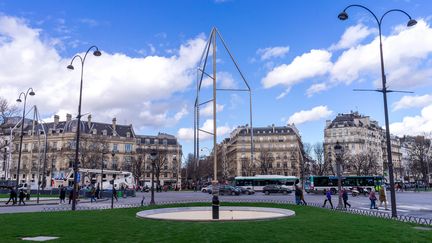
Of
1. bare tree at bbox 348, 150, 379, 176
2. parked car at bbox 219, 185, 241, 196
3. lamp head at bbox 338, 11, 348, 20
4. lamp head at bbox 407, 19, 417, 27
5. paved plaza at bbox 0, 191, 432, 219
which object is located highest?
lamp head at bbox 338, 11, 348, 20

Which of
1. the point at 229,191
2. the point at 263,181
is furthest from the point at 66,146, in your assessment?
the point at 229,191

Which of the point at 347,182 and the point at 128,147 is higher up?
the point at 128,147

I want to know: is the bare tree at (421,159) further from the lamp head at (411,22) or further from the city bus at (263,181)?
the lamp head at (411,22)

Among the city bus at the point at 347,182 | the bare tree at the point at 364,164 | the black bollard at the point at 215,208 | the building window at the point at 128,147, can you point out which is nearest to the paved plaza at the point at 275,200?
the black bollard at the point at 215,208

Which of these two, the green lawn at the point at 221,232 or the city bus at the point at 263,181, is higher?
the city bus at the point at 263,181

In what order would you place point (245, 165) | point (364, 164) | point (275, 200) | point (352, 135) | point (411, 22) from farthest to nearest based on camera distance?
point (352, 135)
point (245, 165)
point (364, 164)
point (275, 200)
point (411, 22)

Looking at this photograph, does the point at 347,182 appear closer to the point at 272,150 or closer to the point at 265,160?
the point at 265,160

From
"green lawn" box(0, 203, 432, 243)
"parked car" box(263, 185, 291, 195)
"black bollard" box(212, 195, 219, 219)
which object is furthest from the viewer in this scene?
"parked car" box(263, 185, 291, 195)

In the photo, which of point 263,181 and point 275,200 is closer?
point 275,200

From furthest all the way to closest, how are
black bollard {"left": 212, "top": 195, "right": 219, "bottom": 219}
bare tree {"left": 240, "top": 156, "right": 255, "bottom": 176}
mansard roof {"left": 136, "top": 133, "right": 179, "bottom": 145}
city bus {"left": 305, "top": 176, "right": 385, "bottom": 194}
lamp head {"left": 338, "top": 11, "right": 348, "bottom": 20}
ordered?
mansard roof {"left": 136, "top": 133, "right": 179, "bottom": 145}
bare tree {"left": 240, "top": 156, "right": 255, "bottom": 176}
city bus {"left": 305, "top": 176, "right": 385, "bottom": 194}
lamp head {"left": 338, "top": 11, "right": 348, "bottom": 20}
black bollard {"left": 212, "top": 195, "right": 219, "bottom": 219}

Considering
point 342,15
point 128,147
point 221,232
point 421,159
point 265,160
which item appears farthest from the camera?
point 128,147

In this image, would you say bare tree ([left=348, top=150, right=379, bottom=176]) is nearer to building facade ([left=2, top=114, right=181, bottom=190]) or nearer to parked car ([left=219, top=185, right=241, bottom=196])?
parked car ([left=219, top=185, right=241, bottom=196])

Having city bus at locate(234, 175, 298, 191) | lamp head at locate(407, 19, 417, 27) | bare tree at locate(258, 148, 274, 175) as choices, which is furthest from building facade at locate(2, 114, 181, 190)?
lamp head at locate(407, 19, 417, 27)

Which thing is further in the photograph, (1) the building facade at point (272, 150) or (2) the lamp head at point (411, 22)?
(1) the building facade at point (272, 150)
